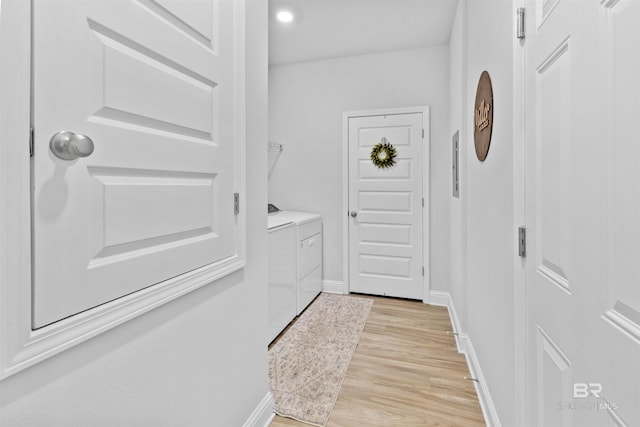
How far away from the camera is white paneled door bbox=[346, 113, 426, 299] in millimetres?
3434

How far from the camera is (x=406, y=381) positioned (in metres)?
2.01

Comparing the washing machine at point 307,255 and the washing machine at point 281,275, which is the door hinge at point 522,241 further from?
the washing machine at point 307,255

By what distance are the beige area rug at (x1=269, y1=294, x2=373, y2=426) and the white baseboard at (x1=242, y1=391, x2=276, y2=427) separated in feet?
0.27

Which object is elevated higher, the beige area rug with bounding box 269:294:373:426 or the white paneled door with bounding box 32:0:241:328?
the white paneled door with bounding box 32:0:241:328

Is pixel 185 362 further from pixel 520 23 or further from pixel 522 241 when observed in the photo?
pixel 520 23

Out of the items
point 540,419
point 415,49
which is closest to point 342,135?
point 415,49

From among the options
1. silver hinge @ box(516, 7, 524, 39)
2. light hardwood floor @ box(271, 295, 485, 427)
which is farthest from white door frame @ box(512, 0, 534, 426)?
light hardwood floor @ box(271, 295, 485, 427)

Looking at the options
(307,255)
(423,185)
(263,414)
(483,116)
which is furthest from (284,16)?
(263,414)

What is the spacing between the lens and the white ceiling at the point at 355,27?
2623 mm

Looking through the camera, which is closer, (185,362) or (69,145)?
(69,145)

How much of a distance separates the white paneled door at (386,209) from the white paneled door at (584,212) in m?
2.38

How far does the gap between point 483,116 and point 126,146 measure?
5.46 ft

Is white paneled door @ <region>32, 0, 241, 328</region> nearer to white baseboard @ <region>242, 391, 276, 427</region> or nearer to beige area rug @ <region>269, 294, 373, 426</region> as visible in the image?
white baseboard @ <region>242, 391, 276, 427</region>

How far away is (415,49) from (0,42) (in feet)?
11.6
